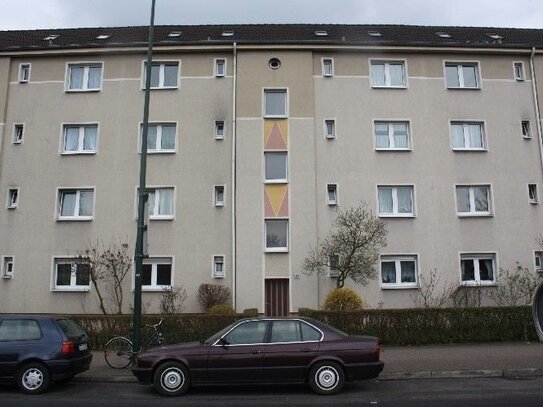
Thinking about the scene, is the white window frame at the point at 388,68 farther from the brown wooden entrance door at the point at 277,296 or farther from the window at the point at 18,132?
the window at the point at 18,132

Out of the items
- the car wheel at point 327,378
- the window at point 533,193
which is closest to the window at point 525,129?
the window at point 533,193

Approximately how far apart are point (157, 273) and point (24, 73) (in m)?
10.8

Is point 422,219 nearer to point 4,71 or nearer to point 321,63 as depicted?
point 321,63

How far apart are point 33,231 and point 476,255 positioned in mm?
18125

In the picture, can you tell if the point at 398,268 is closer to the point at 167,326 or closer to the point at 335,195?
the point at 335,195

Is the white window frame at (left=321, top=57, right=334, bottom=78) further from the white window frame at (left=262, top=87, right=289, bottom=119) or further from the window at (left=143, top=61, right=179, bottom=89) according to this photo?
the window at (left=143, top=61, right=179, bottom=89)

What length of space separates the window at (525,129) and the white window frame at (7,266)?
72.0ft

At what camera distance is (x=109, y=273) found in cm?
2052

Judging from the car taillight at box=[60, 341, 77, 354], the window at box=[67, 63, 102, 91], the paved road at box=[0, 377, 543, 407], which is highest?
the window at box=[67, 63, 102, 91]

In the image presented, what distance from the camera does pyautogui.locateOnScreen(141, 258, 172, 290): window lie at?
826 inches

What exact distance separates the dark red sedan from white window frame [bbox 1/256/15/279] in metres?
13.8

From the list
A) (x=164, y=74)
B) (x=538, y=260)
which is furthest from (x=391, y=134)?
(x=164, y=74)

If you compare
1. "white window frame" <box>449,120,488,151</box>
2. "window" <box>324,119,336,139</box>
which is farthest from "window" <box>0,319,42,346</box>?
"white window frame" <box>449,120,488,151</box>

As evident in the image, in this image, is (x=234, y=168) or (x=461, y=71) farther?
(x=461, y=71)
